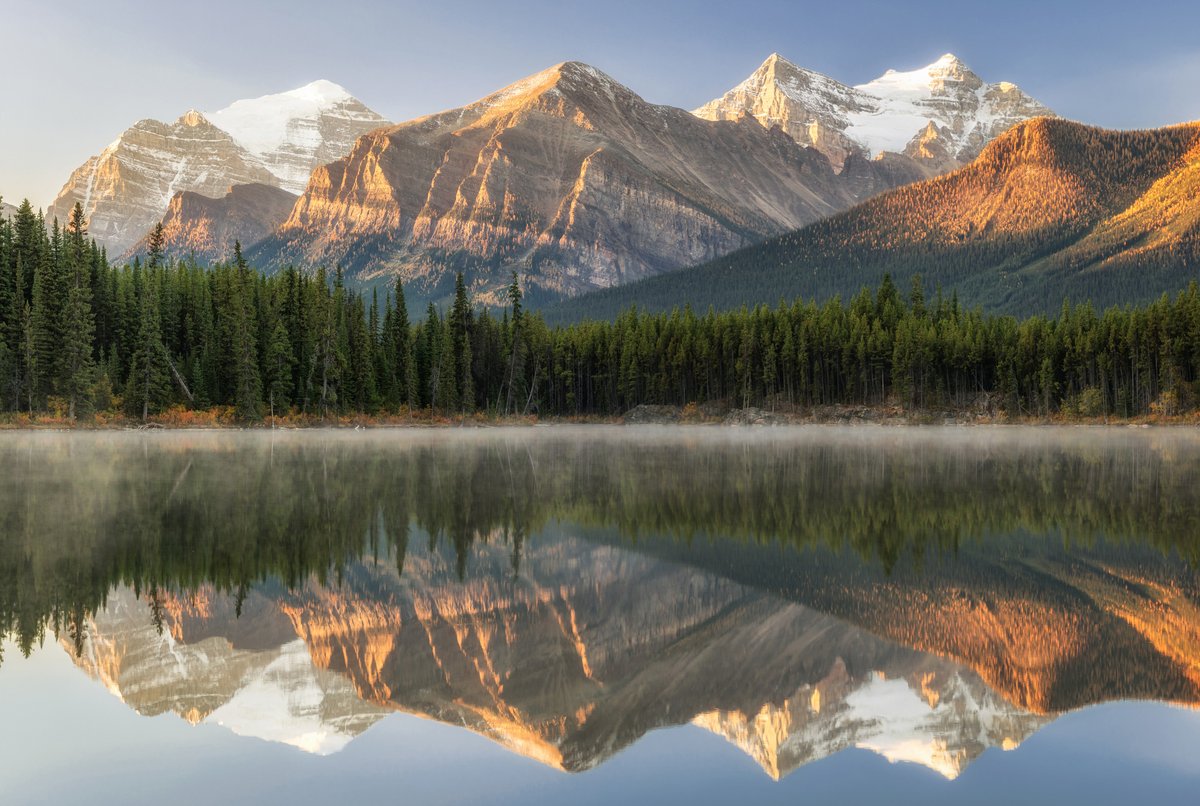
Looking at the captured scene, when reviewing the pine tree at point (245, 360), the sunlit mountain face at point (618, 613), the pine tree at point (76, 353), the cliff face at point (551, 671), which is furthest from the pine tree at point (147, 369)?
the cliff face at point (551, 671)

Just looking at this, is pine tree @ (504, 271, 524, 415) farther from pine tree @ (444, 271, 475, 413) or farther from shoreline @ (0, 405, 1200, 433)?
pine tree @ (444, 271, 475, 413)

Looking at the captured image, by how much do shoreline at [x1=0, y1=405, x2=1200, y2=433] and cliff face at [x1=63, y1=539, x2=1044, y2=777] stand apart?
257 feet

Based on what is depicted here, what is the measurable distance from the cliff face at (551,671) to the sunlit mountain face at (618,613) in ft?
0.12

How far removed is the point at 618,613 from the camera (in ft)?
45.7

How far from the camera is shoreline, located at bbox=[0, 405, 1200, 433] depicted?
288 feet

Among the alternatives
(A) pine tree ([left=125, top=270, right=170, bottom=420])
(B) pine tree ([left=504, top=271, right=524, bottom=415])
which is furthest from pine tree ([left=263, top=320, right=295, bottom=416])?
(B) pine tree ([left=504, top=271, right=524, bottom=415])

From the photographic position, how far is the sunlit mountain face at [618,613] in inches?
395

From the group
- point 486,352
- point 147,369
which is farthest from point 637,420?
point 147,369

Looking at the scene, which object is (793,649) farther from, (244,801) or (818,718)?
(244,801)

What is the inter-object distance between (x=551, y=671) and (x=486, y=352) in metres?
115

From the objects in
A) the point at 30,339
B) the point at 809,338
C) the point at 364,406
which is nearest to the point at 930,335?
the point at 809,338

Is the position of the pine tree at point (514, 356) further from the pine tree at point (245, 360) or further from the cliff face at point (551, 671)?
the cliff face at point (551, 671)

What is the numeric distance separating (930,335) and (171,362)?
89.0 m

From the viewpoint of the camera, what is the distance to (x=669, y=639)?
1263cm
